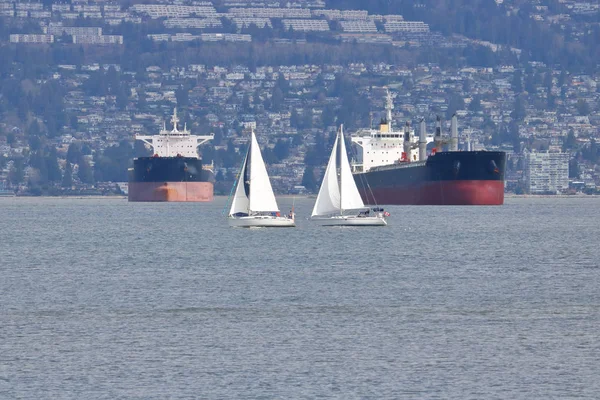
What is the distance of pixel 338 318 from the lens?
4447cm

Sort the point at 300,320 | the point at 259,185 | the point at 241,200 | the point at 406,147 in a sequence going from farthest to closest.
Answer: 1. the point at 406,147
2. the point at 241,200
3. the point at 259,185
4. the point at 300,320

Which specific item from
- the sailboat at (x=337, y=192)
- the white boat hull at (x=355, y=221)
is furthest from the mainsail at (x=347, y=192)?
the white boat hull at (x=355, y=221)

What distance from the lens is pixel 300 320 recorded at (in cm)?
4409

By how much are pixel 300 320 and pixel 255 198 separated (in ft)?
125

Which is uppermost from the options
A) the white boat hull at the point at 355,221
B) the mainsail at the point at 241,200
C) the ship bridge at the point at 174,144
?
the mainsail at the point at 241,200

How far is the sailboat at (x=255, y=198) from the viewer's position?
266 ft

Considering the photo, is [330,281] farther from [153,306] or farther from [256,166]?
[256,166]

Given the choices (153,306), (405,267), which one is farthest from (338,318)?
(405,267)

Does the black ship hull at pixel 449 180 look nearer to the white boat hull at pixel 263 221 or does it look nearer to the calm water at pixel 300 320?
the white boat hull at pixel 263 221

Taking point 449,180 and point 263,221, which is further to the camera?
point 449,180

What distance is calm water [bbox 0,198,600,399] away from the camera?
116 ft

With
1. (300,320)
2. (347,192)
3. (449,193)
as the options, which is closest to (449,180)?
(449,193)

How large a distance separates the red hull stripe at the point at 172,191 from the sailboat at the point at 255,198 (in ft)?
243

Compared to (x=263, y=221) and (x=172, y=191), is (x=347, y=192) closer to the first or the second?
(x=263, y=221)
